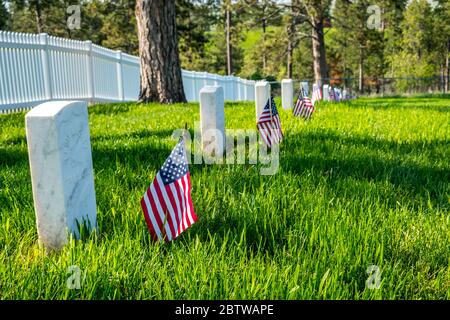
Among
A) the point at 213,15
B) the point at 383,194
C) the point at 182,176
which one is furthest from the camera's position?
the point at 213,15

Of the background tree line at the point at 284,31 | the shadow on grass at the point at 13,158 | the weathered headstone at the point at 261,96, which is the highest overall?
the background tree line at the point at 284,31

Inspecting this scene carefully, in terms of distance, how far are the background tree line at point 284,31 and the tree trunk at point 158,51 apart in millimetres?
8058

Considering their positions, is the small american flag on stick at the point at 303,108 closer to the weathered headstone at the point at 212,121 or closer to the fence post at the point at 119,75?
the weathered headstone at the point at 212,121

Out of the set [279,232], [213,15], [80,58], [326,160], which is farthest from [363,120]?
[213,15]

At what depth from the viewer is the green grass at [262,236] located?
2.14 metres

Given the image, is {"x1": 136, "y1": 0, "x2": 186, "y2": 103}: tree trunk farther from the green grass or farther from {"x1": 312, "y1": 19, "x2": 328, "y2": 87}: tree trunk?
{"x1": 312, "y1": 19, "x2": 328, "y2": 87}: tree trunk

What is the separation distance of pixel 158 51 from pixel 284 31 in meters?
19.9

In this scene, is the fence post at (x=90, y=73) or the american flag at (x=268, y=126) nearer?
the american flag at (x=268, y=126)

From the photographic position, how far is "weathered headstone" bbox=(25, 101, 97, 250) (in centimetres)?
241

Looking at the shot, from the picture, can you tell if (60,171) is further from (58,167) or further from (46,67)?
(46,67)

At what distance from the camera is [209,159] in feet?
15.7

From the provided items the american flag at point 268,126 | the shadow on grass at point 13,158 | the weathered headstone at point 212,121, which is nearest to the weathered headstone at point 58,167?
the weathered headstone at point 212,121
